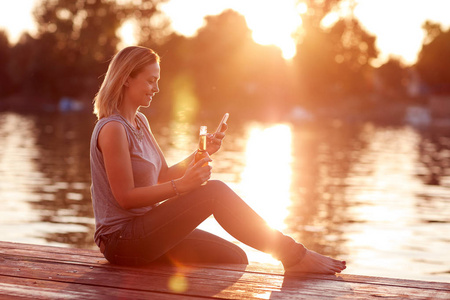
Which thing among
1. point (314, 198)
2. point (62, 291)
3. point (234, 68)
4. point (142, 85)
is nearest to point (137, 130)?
point (142, 85)

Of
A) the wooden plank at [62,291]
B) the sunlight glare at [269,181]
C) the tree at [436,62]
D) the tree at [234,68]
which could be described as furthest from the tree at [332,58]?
the wooden plank at [62,291]

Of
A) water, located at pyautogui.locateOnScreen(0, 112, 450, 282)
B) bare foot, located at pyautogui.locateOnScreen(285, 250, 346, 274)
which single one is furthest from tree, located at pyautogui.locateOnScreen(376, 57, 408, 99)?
bare foot, located at pyautogui.locateOnScreen(285, 250, 346, 274)

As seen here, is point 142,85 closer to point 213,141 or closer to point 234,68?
point 213,141

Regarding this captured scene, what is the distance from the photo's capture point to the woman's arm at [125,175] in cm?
400

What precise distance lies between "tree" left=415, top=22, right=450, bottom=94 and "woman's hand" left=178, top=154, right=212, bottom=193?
73.3 meters

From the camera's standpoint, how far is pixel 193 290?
12.4ft

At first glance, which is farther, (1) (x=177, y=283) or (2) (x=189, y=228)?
(2) (x=189, y=228)

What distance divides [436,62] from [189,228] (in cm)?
7398

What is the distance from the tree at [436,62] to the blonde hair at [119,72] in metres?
73.2

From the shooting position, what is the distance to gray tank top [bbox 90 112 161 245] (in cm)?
415

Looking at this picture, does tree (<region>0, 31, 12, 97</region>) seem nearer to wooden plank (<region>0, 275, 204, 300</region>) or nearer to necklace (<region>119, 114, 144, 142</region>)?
necklace (<region>119, 114, 144, 142</region>)

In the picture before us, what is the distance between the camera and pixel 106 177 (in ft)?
13.7

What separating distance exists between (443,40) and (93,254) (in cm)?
7526

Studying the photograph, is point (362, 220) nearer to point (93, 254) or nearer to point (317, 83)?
point (93, 254)
